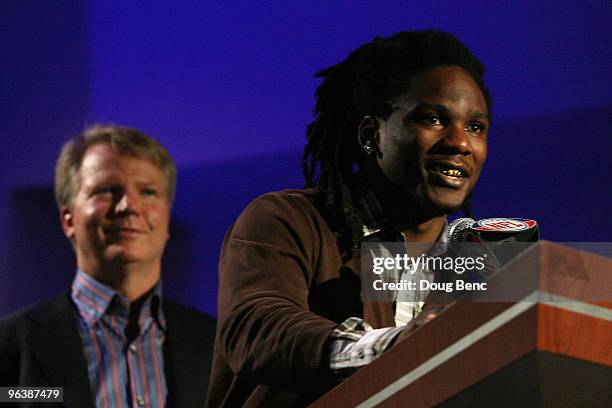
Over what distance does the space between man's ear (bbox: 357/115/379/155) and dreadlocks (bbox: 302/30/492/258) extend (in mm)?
14

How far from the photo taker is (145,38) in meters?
2.24

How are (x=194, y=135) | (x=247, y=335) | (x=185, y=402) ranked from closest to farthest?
1. (x=247, y=335)
2. (x=185, y=402)
3. (x=194, y=135)

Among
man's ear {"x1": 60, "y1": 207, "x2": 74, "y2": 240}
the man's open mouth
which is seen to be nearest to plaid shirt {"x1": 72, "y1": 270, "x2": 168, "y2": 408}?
man's ear {"x1": 60, "y1": 207, "x2": 74, "y2": 240}

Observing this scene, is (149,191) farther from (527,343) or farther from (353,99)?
(527,343)

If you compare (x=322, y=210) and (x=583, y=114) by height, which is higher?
(x=583, y=114)

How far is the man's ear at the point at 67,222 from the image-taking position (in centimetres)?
220

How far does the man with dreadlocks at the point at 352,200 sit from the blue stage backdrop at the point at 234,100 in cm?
32

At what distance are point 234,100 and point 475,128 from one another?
887 mm

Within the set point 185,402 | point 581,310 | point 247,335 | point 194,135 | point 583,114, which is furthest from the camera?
point 194,135

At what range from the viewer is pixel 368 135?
4.66 feet

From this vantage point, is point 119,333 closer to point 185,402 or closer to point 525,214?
point 185,402

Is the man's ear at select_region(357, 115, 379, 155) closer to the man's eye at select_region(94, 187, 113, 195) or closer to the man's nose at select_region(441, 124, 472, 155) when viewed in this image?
the man's nose at select_region(441, 124, 472, 155)

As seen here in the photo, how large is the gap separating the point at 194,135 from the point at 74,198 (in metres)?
0.32

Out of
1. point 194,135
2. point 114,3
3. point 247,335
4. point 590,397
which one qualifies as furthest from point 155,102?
point 590,397
